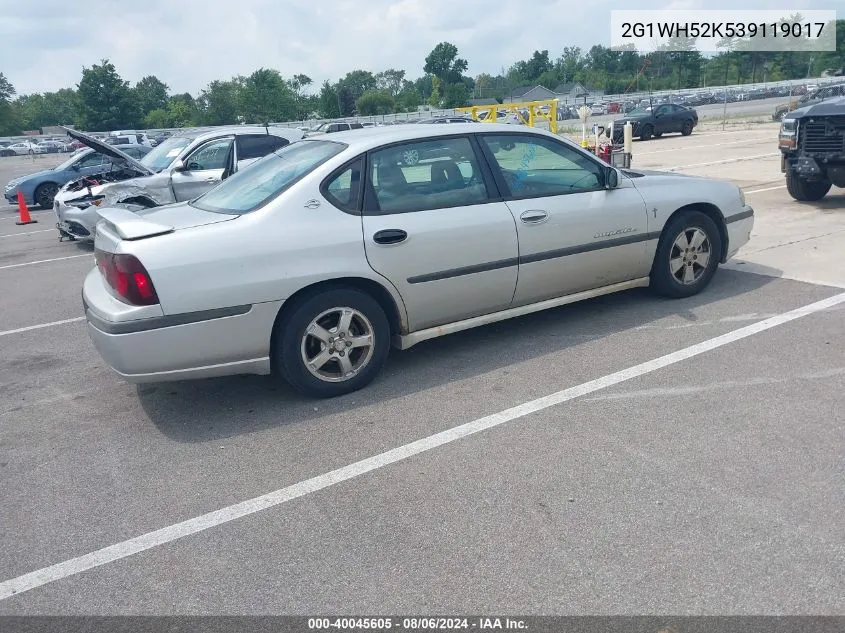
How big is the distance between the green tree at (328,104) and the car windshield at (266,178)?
7758cm

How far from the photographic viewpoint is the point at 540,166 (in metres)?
5.44

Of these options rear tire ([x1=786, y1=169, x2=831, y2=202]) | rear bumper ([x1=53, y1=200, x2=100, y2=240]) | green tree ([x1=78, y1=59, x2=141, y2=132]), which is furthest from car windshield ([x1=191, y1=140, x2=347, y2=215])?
green tree ([x1=78, y1=59, x2=141, y2=132])

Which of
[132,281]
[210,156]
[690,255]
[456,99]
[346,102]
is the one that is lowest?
[690,255]

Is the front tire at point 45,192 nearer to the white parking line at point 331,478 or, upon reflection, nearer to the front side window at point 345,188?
the front side window at point 345,188

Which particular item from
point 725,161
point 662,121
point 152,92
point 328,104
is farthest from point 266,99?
point 725,161

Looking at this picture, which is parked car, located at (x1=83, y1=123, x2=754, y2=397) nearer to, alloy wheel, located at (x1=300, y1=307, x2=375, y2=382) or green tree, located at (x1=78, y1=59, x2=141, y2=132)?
alloy wheel, located at (x1=300, y1=307, x2=375, y2=382)

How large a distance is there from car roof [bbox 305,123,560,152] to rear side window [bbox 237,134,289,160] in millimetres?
5741

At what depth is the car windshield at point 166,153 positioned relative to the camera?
1184 centimetres

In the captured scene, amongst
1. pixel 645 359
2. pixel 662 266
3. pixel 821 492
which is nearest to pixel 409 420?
pixel 645 359

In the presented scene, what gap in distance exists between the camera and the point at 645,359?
4934mm

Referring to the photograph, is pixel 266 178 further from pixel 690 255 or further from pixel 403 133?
pixel 690 255

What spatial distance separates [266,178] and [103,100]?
73.3 m

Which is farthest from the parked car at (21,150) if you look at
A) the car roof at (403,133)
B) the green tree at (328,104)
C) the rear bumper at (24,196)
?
the car roof at (403,133)

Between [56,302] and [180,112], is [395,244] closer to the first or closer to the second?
[56,302]
